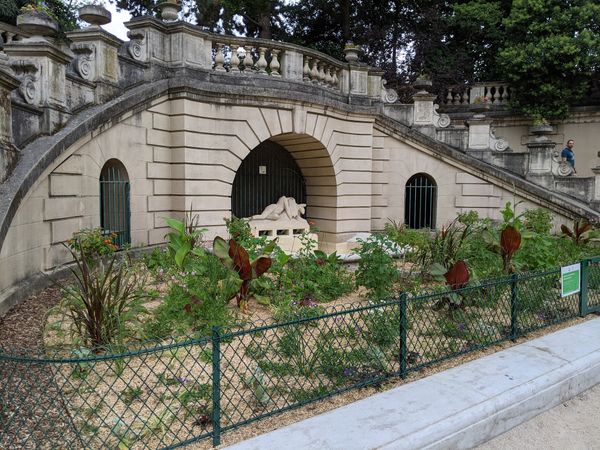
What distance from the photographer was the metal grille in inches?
527

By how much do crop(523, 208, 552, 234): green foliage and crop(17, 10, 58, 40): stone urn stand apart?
9487mm

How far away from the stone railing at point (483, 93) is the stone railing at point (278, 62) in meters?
7.41

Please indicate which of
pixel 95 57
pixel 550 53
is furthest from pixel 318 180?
pixel 550 53

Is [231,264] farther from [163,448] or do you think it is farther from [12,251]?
[163,448]

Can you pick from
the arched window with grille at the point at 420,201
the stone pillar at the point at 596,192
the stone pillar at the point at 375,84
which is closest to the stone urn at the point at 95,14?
the stone pillar at the point at 375,84

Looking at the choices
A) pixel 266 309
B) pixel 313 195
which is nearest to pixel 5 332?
Answer: pixel 266 309

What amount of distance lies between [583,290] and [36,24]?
25.9 ft

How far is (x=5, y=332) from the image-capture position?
5.24 meters

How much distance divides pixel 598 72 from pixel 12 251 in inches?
714

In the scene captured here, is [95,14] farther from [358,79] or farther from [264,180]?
[358,79]

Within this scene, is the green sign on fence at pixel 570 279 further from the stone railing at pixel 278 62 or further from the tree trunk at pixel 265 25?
the tree trunk at pixel 265 25

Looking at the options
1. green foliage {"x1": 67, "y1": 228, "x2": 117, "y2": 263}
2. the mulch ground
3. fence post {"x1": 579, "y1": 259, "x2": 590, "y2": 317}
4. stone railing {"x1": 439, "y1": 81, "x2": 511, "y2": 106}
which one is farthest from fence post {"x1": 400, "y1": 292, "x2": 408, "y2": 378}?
stone railing {"x1": 439, "y1": 81, "x2": 511, "y2": 106}

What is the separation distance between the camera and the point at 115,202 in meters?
9.35

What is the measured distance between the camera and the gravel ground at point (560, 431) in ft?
12.9
